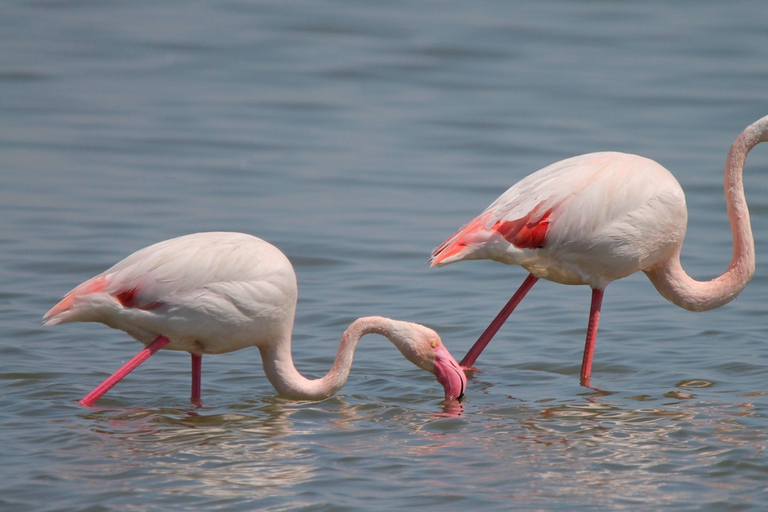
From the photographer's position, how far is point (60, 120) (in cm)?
1341

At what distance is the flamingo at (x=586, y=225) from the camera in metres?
6.33

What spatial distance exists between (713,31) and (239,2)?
718 cm

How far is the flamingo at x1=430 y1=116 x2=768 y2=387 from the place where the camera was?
633cm

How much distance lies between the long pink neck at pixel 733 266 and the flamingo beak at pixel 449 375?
60.5 inches

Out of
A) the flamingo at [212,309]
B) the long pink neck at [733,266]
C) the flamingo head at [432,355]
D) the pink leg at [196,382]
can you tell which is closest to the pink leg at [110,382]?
the flamingo at [212,309]

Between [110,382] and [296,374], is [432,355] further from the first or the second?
[110,382]

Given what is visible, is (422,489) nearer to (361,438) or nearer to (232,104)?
(361,438)

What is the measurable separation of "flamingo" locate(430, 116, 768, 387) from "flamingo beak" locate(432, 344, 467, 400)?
1.62ft

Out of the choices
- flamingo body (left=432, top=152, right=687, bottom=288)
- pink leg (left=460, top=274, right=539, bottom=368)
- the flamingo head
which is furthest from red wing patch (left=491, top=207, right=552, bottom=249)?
the flamingo head

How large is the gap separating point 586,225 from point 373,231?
427 cm

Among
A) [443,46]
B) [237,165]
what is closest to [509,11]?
[443,46]

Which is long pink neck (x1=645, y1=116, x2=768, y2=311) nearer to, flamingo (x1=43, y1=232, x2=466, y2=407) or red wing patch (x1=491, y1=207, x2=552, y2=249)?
red wing patch (x1=491, y1=207, x2=552, y2=249)

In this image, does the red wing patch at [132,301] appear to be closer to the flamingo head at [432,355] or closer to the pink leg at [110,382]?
the pink leg at [110,382]

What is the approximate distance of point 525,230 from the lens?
6336mm
